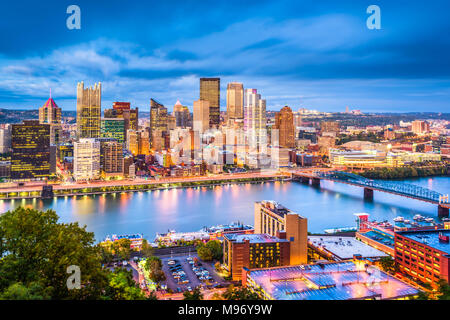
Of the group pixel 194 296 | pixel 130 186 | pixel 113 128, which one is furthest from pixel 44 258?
pixel 113 128

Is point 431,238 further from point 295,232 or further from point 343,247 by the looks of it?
point 295,232

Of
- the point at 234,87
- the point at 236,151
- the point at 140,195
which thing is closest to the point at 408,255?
the point at 140,195

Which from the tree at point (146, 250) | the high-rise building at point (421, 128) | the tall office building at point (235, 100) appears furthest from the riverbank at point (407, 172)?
the tall office building at point (235, 100)

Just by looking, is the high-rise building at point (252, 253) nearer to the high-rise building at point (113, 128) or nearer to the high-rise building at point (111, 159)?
the high-rise building at point (111, 159)

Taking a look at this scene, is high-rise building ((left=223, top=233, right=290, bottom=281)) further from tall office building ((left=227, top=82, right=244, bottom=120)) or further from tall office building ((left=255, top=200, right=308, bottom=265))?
tall office building ((left=227, top=82, right=244, bottom=120))
